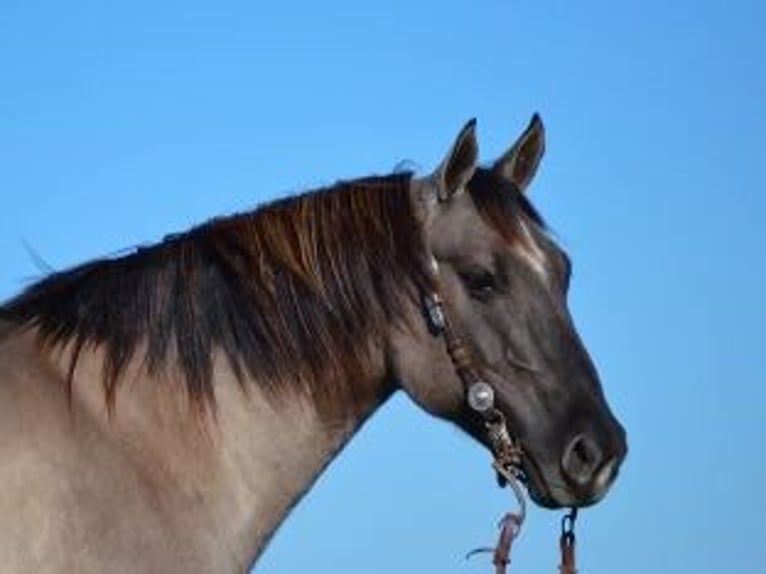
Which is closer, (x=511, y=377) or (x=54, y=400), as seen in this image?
(x=54, y=400)

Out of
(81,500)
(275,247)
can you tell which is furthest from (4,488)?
(275,247)

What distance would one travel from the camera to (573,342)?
727cm

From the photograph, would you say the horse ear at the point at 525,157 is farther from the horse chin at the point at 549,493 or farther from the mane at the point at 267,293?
the horse chin at the point at 549,493

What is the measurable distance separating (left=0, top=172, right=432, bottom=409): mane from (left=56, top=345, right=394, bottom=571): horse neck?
75 millimetres

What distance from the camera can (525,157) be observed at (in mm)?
8203

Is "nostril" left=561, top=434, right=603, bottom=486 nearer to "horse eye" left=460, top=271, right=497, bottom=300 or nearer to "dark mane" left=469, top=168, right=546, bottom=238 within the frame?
"horse eye" left=460, top=271, right=497, bottom=300

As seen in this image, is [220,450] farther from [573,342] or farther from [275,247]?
[573,342]

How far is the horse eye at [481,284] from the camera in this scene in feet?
24.2

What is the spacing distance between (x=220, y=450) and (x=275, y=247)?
1141 mm

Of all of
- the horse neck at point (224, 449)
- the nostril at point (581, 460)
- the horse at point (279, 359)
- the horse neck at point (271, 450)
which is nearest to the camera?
the horse at point (279, 359)

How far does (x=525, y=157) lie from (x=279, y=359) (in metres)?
2.00

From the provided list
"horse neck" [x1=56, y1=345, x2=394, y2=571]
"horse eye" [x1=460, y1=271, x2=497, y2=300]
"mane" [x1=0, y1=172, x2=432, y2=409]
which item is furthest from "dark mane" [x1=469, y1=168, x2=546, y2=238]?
"horse neck" [x1=56, y1=345, x2=394, y2=571]

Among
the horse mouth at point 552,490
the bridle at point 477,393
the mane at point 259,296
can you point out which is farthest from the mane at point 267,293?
the horse mouth at point 552,490

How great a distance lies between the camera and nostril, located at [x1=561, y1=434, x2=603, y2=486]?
705cm
